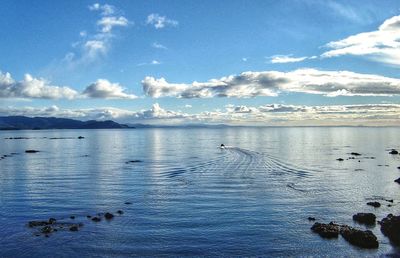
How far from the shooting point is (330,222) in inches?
1722

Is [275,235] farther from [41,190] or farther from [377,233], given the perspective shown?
[41,190]

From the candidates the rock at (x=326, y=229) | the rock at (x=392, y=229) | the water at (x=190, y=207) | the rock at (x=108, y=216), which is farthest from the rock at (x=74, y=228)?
the rock at (x=392, y=229)

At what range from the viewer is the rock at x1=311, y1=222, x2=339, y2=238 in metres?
39.2

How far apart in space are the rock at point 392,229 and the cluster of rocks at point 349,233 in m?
2.32

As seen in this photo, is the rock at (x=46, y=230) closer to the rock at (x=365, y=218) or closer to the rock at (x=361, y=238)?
the rock at (x=361, y=238)

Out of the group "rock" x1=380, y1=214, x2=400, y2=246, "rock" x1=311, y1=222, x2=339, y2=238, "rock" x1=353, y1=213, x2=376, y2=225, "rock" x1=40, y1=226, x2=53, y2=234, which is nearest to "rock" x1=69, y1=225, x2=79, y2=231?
"rock" x1=40, y1=226, x2=53, y2=234

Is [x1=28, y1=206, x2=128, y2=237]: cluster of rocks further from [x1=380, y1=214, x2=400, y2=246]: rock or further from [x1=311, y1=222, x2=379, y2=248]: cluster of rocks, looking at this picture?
[x1=380, y1=214, x2=400, y2=246]: rock

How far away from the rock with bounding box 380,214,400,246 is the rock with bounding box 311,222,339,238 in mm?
4583

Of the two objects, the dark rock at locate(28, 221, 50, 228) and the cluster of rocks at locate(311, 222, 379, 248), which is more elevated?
the dark rock at locate(28, 221, 50, 228)

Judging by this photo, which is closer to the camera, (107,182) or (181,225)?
(181,225)

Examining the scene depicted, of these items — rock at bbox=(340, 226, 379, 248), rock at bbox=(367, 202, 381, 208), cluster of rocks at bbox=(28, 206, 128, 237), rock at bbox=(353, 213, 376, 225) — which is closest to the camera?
rock at bbox=(340, 226, 379, 248)

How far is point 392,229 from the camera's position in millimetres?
39500

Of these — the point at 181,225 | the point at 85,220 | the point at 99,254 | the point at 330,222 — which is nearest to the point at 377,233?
the point at 330,222

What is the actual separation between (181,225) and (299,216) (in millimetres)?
14273
